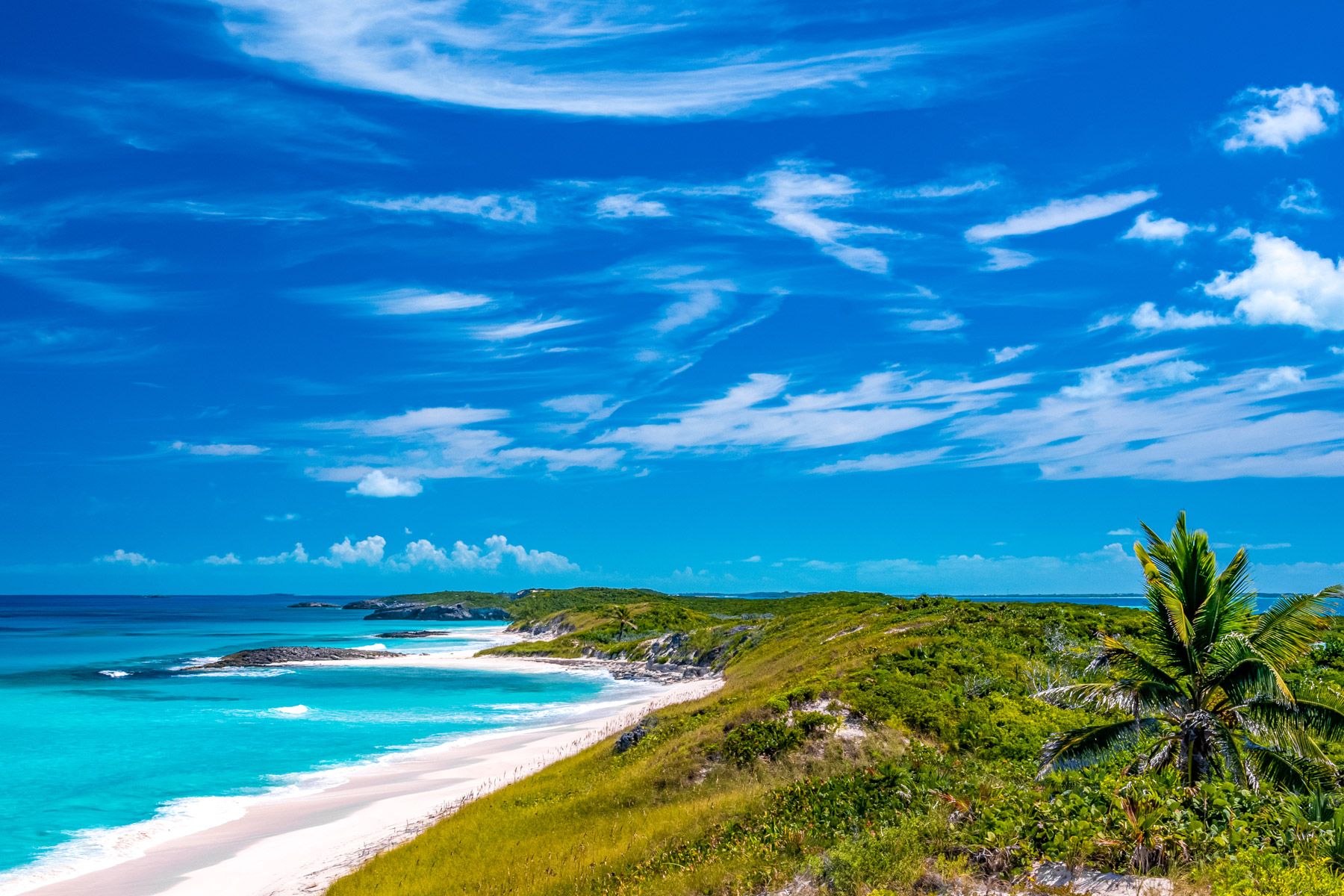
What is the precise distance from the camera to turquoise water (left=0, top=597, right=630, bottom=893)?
99.0 feet

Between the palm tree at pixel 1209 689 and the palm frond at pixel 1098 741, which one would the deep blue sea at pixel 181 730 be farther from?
the palm tree at pixel 1209 689

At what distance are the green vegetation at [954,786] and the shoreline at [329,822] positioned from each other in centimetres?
257

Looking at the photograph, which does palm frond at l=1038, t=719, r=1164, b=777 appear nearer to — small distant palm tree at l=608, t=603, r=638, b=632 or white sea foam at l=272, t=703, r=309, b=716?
white sea foam at l=272, t=703, r=309, b=716

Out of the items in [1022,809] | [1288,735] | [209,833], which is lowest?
[209,833]

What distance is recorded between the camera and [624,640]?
348ft

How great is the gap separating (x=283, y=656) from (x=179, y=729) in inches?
2302

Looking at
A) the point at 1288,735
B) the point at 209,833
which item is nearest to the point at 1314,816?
the point at 1288,735

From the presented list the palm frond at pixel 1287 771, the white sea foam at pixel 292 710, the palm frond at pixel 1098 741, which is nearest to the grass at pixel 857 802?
the palm frond at pixel 1098 741

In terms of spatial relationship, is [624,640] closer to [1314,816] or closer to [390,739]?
[390,739]

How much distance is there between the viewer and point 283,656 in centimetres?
10506

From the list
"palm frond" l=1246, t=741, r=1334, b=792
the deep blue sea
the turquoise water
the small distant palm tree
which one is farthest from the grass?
the small distant palm tree

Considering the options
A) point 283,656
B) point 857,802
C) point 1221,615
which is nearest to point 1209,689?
point 1221,615

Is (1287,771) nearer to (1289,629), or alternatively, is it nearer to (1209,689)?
(1209,689)

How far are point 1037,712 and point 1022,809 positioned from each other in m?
13.2
